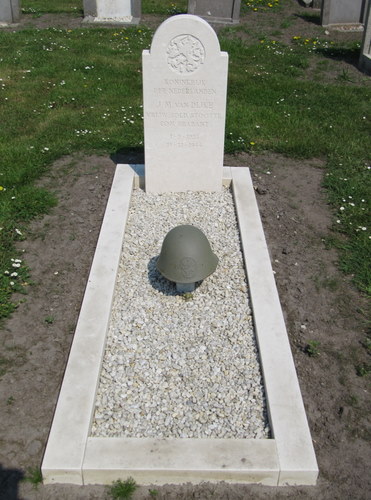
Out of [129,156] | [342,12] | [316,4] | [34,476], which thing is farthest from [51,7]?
[34,476]

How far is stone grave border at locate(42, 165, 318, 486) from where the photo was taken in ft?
11.0

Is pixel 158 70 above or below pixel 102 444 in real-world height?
above

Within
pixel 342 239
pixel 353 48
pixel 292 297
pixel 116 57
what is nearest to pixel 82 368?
pixel 292 297

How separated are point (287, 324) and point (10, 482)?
2.51 m

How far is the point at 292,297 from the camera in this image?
4996 millimetres

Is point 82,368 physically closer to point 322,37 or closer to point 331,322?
point 331,322

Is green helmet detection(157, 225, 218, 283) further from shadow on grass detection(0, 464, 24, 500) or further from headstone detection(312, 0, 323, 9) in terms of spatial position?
headstone detection(312, 0, 323, 9)

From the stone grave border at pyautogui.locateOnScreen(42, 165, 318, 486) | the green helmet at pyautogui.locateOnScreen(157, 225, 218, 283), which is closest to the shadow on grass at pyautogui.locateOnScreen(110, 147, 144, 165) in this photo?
the green helmet at pyautogui.locateOnScreen(157, 225, 218, 283)

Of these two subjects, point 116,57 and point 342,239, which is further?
point 116,57

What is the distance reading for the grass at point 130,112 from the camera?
6152mm

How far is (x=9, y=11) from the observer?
13.2 meters

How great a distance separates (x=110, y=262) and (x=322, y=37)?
33.2 ft

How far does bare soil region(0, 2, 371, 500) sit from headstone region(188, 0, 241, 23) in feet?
25.2

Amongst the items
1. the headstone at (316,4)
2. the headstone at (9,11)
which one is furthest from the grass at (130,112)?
the headstone at (316,4)
